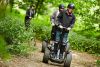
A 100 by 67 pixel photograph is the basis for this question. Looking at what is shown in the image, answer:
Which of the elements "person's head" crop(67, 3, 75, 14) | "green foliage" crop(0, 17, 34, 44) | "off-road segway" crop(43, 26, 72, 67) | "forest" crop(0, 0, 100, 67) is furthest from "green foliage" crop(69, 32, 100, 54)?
"person's head" crop(67, 3, 75, 14)

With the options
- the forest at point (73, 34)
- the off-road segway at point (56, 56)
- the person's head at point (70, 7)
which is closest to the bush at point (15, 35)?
the forest at point (73, 34)

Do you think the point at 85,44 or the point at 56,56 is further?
the point at 85,44

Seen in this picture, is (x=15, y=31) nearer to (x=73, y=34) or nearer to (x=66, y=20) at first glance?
(x=66, y=20)

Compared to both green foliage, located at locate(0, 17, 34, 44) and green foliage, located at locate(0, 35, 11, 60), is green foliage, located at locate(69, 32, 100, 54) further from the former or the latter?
green foliage, located at locate(0, 35, 11, 60)

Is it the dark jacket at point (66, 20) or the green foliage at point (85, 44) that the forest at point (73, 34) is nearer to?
the green foliage at point (85, 44)

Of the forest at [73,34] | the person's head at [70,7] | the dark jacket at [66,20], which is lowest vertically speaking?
the forest at [73,34]

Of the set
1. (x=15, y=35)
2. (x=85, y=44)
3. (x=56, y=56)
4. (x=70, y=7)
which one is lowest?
(x=85, y=44)

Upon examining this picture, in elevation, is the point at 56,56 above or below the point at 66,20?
below

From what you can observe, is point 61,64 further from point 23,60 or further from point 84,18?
point 84,18

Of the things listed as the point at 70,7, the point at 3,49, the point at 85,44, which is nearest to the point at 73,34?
the point at 85,44

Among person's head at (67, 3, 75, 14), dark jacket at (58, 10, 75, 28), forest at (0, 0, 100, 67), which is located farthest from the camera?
forest at (0, 0, 100, 67)

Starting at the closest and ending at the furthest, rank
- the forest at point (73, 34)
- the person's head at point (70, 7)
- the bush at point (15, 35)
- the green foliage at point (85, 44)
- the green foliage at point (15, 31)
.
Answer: the person's head at point (70, 7)
the bush at point (15, 35)
the green foliage at point (15, 31)
the forest at point (73, 34)
the green foliage at point (85, 44)

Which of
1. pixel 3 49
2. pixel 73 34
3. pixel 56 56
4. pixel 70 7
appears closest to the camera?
pixel 3 49

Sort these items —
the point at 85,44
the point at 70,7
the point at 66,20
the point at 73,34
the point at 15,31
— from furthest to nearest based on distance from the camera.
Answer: the point at 73,34, the point at 85,44, the point at 15,31, the point at 66,20, the point at 70,7
